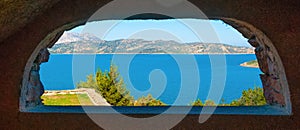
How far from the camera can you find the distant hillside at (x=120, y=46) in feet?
8.26

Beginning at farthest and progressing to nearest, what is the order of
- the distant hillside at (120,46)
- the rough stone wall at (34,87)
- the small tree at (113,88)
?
the small tree at (113,88)
the distant hillside at (120,46)
the rough stone wall at (34,87)

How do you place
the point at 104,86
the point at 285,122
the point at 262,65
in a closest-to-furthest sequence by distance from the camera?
the point at 285,122
the point at 262,65
the point at 104,86

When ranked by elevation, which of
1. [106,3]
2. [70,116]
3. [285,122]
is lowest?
[285,122]

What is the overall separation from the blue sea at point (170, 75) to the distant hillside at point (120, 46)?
80 mm

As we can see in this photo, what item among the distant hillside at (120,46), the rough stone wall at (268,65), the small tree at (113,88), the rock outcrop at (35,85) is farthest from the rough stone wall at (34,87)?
the small tree at (113,88)

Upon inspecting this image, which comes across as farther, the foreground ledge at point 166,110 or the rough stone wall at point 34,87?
the rough stone wall at point 34,87

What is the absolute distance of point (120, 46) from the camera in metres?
3.39

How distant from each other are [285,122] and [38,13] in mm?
1513

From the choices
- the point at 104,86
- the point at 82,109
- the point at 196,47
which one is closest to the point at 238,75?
the point at 104,86

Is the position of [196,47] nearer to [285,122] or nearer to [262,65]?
[262,65]

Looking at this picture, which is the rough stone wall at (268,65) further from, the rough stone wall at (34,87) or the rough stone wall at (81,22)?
the rough stone wall at (34,87)

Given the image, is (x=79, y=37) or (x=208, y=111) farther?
(x=79, y=37)

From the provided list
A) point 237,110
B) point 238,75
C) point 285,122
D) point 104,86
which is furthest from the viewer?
point 238,75

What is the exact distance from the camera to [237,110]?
2.00 m
